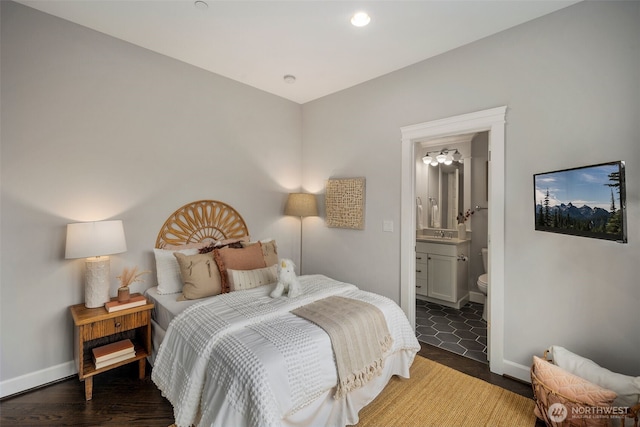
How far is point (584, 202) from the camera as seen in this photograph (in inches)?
A: 69.4

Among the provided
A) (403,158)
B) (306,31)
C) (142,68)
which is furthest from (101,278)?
(403,158)

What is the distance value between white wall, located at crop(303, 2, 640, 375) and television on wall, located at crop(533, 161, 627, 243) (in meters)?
0.31

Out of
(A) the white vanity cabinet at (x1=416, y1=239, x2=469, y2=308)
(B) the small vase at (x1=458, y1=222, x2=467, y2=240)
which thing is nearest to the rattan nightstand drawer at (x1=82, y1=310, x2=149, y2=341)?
(A) the white vanity cabinet at (x1=416, y1=239, x2=469, y2=308)

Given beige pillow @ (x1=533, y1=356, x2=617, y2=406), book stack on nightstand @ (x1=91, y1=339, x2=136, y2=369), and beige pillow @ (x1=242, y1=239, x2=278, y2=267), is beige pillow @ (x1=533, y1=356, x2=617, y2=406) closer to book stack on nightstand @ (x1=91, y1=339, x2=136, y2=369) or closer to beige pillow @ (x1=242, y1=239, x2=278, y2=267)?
beige pillow @ (x1=242, y1=239, x2=278, y2=267)

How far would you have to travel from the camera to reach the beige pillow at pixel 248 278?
2.57 metres

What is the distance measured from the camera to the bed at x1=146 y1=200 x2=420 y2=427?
1514mm

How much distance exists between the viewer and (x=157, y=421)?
6.26 ft

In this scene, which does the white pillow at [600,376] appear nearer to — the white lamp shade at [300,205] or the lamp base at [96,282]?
the white lamp shade at [300,205]

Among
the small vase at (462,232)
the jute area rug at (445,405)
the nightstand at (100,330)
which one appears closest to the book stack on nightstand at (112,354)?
the nightstand at (100,330)

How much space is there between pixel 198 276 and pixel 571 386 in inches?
105

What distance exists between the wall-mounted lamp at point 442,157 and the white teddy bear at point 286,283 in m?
3.08

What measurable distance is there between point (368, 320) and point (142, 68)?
299cm

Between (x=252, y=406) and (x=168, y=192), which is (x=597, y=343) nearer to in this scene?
(x=252, y=406)

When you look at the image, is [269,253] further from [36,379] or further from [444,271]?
[444,271]
